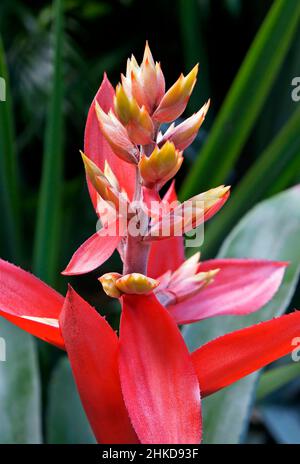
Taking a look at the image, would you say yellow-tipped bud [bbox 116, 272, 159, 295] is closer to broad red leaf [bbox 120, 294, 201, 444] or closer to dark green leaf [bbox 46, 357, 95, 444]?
broad red leaf [bbox 120, 294, 201, 444]

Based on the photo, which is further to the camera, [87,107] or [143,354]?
[87,107]

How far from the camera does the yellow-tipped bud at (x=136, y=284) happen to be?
0.32 meters

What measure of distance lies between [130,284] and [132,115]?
87 millimetres

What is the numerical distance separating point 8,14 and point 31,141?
0.68 ft

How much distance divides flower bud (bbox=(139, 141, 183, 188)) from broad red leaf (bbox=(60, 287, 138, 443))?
0.07 meters

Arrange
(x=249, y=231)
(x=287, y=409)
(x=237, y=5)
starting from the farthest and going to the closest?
(x=237, y=5) < (x=287, y=409) < (x=249, y=231)

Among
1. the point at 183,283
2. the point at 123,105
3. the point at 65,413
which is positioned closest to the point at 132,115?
the point at 123,105

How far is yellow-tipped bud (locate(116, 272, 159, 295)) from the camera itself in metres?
0.32

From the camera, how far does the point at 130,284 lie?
33cm

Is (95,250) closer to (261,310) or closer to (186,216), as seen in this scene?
(186,216)
